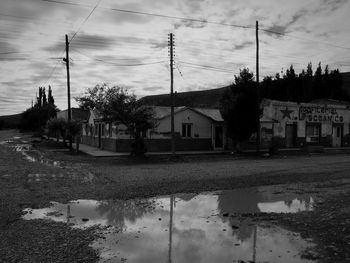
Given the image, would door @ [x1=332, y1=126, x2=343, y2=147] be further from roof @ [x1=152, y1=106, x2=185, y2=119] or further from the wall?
roof @ [x1=152, y1=106, x2=185, y2=119]

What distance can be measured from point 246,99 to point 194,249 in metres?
Answer: 24.4

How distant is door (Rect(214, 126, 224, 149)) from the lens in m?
34.8

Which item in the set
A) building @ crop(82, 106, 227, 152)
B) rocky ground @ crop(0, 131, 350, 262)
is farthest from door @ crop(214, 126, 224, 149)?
rocky ground @ crop(0, 131, 350, 262)

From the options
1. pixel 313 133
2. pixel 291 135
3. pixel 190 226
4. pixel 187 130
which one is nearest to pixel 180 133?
pixel 187 130

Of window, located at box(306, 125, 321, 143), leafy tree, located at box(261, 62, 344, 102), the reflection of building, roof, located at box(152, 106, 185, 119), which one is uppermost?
leafy tree, located at box(261, 62, 344, 102)

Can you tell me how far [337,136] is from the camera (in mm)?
43219

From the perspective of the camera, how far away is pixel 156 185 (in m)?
13.6

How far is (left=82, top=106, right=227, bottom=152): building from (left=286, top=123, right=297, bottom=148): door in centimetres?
744

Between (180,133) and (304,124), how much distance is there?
14.4 meters

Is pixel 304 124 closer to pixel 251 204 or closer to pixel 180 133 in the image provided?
pixel 180 133

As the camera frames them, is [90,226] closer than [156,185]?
Yes

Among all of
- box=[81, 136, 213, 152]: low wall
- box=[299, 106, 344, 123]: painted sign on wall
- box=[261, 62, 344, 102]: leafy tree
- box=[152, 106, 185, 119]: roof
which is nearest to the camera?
box=[81, 136, 213, 152]: low wall

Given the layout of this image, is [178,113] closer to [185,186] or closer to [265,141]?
[265,141]

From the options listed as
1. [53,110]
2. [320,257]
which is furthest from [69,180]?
[53,110]
